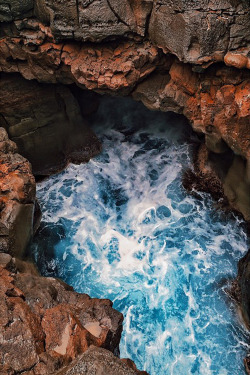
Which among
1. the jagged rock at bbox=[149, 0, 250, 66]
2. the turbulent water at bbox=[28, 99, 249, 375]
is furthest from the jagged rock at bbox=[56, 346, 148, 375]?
the jagged rock at bbox=[149, 0, 250, 66]

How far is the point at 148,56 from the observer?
10.2 meters

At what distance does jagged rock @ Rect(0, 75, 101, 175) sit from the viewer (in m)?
12.3

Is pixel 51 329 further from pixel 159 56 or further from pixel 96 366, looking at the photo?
pixel 159 56

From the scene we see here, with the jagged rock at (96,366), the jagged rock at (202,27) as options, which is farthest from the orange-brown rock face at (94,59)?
the jagged rock at (96,366)

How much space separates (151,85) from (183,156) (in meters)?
3.31

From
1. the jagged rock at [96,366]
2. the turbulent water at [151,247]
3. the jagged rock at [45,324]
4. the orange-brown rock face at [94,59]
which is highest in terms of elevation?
the orange-brown rock face at [94,59]

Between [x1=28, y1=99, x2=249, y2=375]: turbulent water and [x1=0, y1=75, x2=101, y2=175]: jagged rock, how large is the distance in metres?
0.63

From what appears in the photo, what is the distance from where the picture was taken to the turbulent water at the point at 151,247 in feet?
30.7

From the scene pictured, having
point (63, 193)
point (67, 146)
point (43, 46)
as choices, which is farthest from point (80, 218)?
point (43, 46)

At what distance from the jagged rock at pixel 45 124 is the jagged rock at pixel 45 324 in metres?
6.15

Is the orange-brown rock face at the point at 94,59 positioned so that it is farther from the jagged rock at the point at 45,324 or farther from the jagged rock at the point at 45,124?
the jagged rock at the point at 45,324

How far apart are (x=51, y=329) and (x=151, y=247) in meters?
5.55

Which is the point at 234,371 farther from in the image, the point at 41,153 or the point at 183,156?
the point at 41,153

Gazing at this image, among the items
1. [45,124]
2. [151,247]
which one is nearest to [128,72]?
[45,124]
